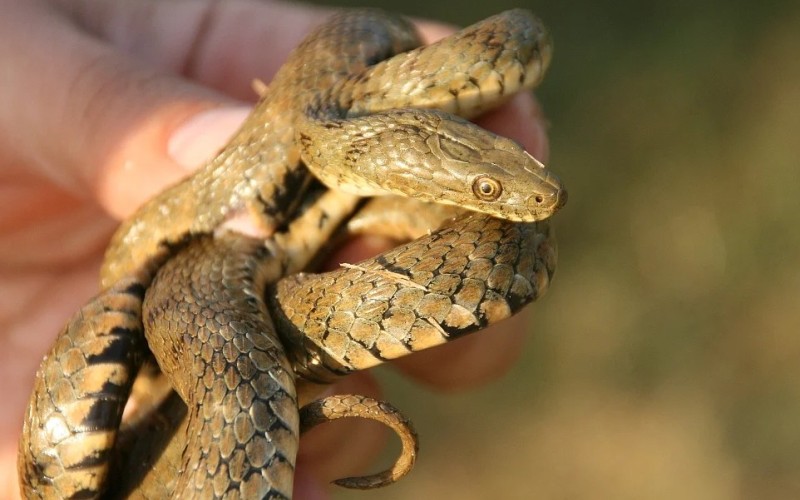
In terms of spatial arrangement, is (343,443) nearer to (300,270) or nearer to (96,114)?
(300,270)

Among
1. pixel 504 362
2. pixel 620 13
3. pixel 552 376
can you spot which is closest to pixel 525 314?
pixel 504 362

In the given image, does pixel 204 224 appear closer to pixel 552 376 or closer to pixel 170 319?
pixel 170 319

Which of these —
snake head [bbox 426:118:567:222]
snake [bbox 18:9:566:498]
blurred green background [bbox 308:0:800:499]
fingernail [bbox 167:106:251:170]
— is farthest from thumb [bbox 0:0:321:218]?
blurred green background [bbox 308:0:800:499]

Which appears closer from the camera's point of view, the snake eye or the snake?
the snake

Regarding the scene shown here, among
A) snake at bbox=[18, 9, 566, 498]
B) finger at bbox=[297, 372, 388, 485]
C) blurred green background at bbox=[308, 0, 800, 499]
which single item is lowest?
blurred green background at bbox=[308, 0, 800, 499]

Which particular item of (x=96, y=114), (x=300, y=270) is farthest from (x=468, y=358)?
(x=96, y=114)

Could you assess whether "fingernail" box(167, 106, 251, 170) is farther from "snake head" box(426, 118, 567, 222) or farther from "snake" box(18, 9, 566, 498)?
"snake head" box(426, 118, 567, 222)
